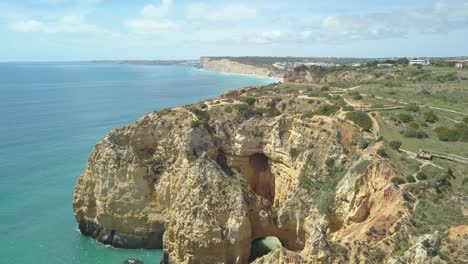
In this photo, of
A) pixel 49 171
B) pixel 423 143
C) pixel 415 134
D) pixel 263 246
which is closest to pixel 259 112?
pixel 263 246

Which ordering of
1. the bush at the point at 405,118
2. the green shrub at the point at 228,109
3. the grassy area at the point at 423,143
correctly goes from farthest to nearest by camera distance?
the green shrub at the point at 228,109, the bush at the point at 405,118, the grassy area at the point at 423,143

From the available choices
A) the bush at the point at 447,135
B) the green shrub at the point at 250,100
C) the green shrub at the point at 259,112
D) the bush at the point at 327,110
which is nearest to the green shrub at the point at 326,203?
the bush at the point at 447,135

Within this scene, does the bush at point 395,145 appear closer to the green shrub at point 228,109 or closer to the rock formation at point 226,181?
the rock formation at point 226,181

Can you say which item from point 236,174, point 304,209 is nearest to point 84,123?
point 236,174

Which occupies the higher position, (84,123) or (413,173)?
(413,173)

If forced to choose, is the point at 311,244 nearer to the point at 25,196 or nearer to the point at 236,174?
the point at 236,174

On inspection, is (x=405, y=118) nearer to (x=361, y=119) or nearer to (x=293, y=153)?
(x=361, y=119)
